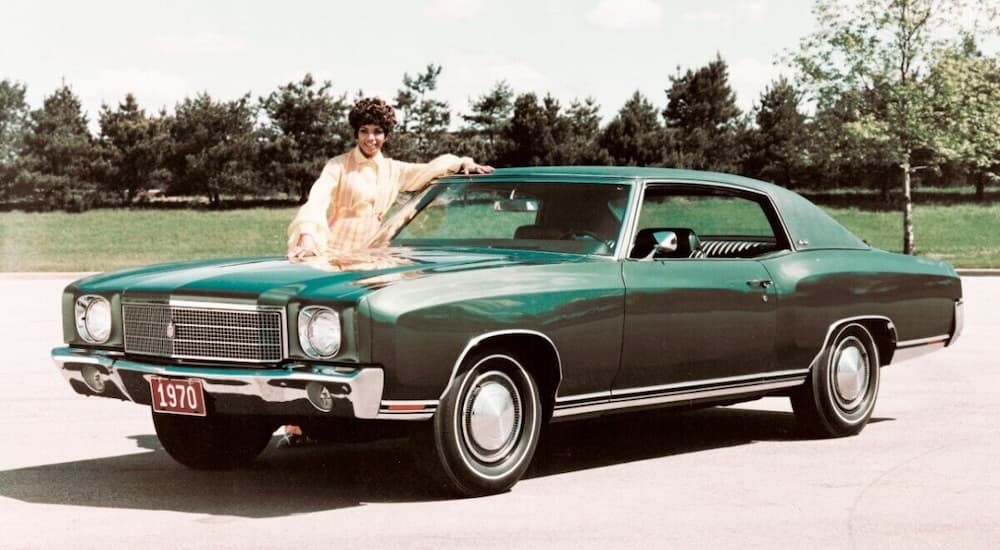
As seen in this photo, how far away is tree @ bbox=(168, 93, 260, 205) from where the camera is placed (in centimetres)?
8600

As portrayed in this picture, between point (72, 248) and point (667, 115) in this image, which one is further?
point (667, 115)

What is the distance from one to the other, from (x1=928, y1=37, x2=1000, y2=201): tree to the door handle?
40.0 metres

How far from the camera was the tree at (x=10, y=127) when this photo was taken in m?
84.6

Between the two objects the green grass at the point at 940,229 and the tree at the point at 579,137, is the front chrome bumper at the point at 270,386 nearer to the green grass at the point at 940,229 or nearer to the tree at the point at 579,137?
the green grass at the point at 940,229

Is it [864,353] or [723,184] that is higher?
[723,184]

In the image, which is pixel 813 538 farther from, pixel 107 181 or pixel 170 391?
pixel 107 181

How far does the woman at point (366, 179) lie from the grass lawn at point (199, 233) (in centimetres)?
3797

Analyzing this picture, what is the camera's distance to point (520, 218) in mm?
7727

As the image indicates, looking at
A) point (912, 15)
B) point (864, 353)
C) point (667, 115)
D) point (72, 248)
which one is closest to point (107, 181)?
point (72, 248)

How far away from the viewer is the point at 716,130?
3765 inches

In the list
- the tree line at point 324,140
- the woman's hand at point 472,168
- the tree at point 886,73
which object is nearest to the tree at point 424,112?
the tree line at point 324,140

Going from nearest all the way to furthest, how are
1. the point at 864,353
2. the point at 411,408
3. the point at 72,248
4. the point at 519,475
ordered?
the point at 411,408 < the point at 519,475 < the point at 864,353 < the point at 72,248

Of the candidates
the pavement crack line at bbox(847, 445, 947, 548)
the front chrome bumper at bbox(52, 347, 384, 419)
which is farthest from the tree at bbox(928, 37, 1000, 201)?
the front chrome bumper at bbox(52, 347, 384, 419)

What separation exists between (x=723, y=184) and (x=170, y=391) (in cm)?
345
